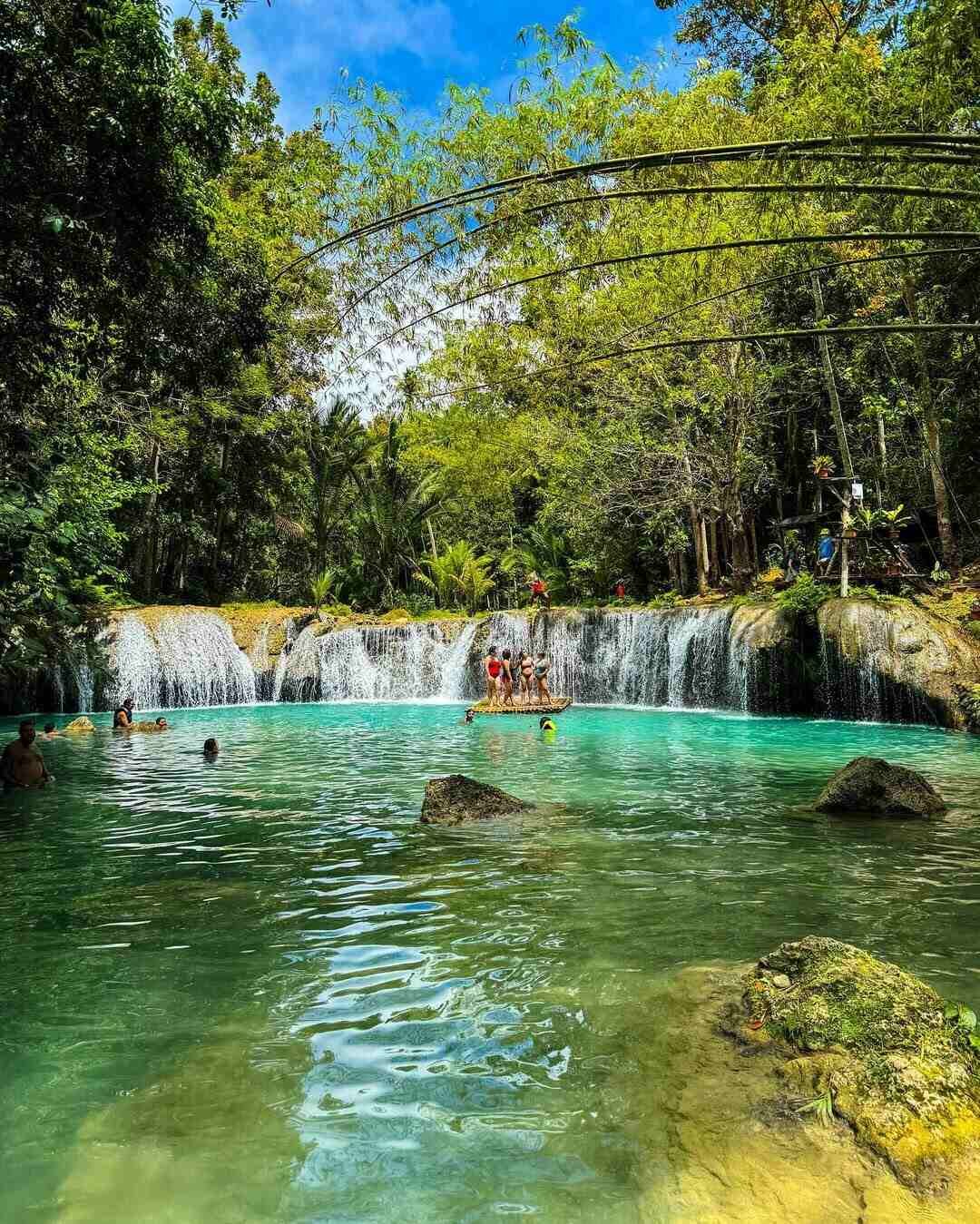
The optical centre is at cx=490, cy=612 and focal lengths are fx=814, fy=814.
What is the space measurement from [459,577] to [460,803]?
26.0 m

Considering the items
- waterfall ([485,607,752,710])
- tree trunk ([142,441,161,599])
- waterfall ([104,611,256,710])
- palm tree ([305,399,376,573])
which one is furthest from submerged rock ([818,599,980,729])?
Result: tree trunk ([142,441,161,599])

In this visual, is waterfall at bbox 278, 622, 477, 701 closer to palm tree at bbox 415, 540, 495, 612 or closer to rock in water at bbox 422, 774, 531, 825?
palm tree at bbox 415, 540, 495, 612

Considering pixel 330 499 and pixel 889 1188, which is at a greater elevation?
pixel 330 499

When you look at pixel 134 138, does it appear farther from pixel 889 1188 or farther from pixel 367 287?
pixel 889 1188

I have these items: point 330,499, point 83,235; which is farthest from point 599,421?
point 83,235

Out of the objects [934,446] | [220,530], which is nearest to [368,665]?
[220,530]

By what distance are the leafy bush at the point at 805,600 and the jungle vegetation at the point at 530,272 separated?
3890mm

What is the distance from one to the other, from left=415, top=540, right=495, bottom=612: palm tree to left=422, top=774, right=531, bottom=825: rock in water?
82.5 feet

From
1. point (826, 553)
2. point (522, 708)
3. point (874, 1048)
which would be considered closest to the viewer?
point (874, 1048)

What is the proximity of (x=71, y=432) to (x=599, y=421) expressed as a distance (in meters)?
17.5

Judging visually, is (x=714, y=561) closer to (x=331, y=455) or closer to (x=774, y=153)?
(x=331, y=455)

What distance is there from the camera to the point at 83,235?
6871mm

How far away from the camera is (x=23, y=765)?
10125mm

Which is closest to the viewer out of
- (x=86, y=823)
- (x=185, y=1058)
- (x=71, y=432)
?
(x=185, y=1058)
